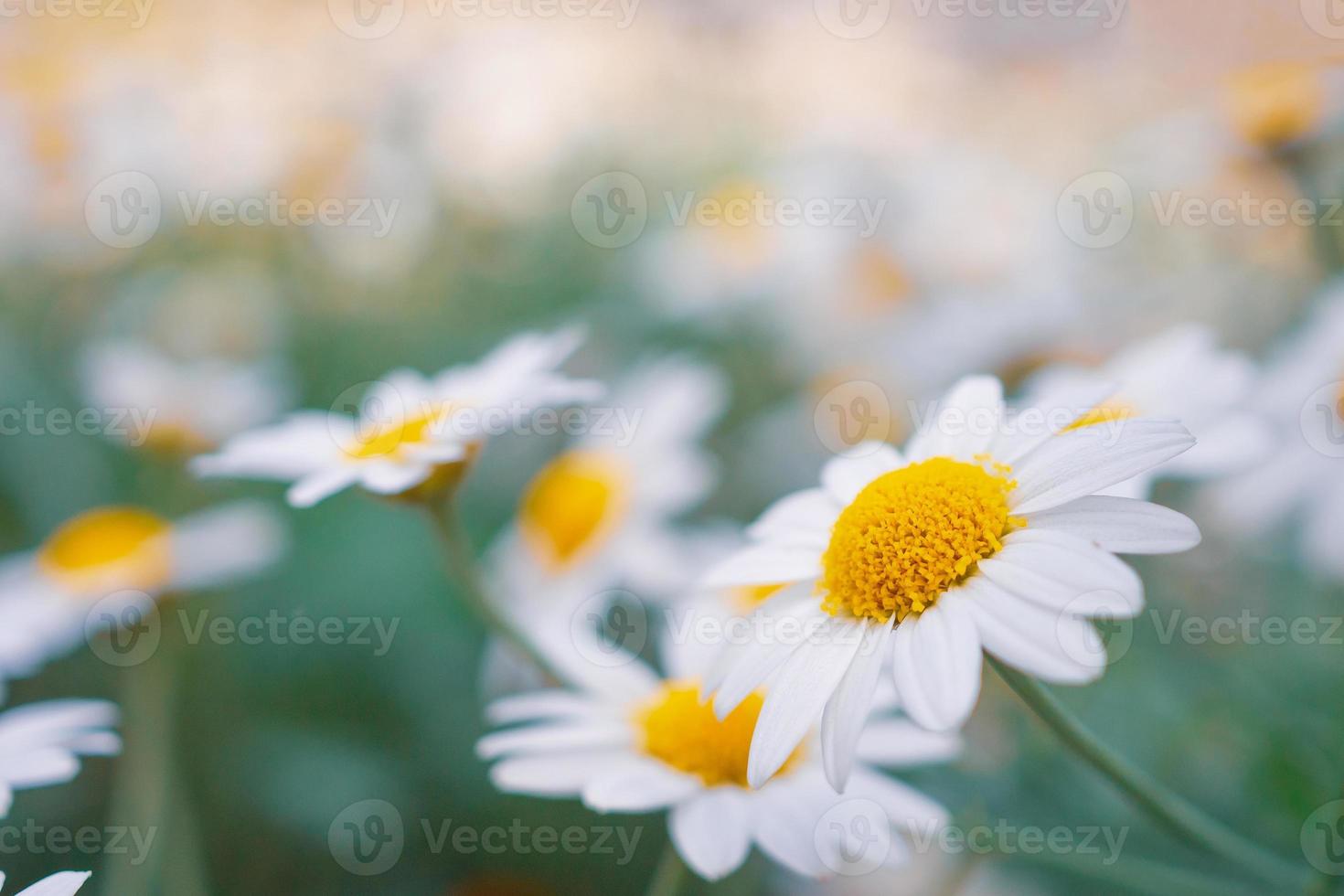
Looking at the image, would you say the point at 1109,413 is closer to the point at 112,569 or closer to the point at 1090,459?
the point at 1090,459

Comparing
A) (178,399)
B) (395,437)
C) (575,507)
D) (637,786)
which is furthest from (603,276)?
(637,786)

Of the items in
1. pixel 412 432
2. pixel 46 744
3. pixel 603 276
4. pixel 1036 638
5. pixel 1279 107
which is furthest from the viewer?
pixel 603 276

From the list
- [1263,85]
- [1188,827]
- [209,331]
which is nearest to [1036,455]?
[1188,827]

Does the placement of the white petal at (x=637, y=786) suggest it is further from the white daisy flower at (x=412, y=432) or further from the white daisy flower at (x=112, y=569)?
the white daisy flower at (x=112, y=569)

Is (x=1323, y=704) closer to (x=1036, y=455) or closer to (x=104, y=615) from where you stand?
(x=1036, y=455)

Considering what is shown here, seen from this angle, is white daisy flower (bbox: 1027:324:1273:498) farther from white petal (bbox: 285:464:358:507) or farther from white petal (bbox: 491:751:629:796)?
white petal (bbox: 285:464:358:507)

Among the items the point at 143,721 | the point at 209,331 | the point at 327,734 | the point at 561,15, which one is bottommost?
the point at 327,734
